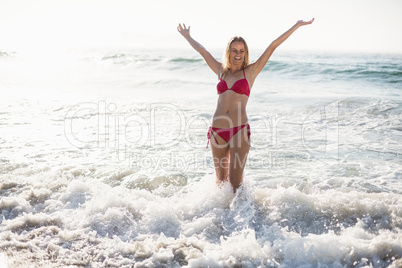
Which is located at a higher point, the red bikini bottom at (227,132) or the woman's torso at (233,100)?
the woman's torso at (233,100)

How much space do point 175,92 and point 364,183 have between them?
475 inches

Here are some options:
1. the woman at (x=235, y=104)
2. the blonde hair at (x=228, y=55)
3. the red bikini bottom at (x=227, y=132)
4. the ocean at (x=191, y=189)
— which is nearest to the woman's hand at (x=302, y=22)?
the woman at (x=235, y=104)

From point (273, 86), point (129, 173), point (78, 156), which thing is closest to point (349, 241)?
point (129, 173)

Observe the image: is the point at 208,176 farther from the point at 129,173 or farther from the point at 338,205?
the point at 338,205

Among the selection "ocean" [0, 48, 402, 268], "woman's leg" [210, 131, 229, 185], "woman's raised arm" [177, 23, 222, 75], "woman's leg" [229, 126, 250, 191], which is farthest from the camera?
"woman's raised arm" [177, 23, 222, 75]

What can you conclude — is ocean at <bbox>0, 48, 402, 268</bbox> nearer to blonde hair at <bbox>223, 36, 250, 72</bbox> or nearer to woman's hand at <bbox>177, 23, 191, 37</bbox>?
blonde hair at <bbox>223, 36, 250, 72</bbox>

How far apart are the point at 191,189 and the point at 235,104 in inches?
69.2

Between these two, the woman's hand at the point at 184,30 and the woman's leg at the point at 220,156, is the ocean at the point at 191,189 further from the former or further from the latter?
the woman's hand at the point at 184,30

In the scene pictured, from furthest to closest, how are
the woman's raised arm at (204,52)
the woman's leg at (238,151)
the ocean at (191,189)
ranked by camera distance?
the woman's raised arm at (204,52)
the woman's leg at (238,151)
the ocean at (191,189)

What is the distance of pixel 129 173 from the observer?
20.7 feet

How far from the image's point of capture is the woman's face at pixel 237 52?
454 centimetres

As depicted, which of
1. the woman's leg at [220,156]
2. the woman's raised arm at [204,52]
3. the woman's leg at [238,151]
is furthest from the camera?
the woman's raised arm at [204,52]

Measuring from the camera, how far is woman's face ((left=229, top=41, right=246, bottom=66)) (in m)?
4.54

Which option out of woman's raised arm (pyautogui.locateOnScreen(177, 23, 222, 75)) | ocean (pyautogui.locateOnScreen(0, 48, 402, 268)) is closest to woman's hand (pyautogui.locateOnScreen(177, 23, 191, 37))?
woman's raised arm (pyautogui.locateOnScreen(177, 23, 222, 75))
